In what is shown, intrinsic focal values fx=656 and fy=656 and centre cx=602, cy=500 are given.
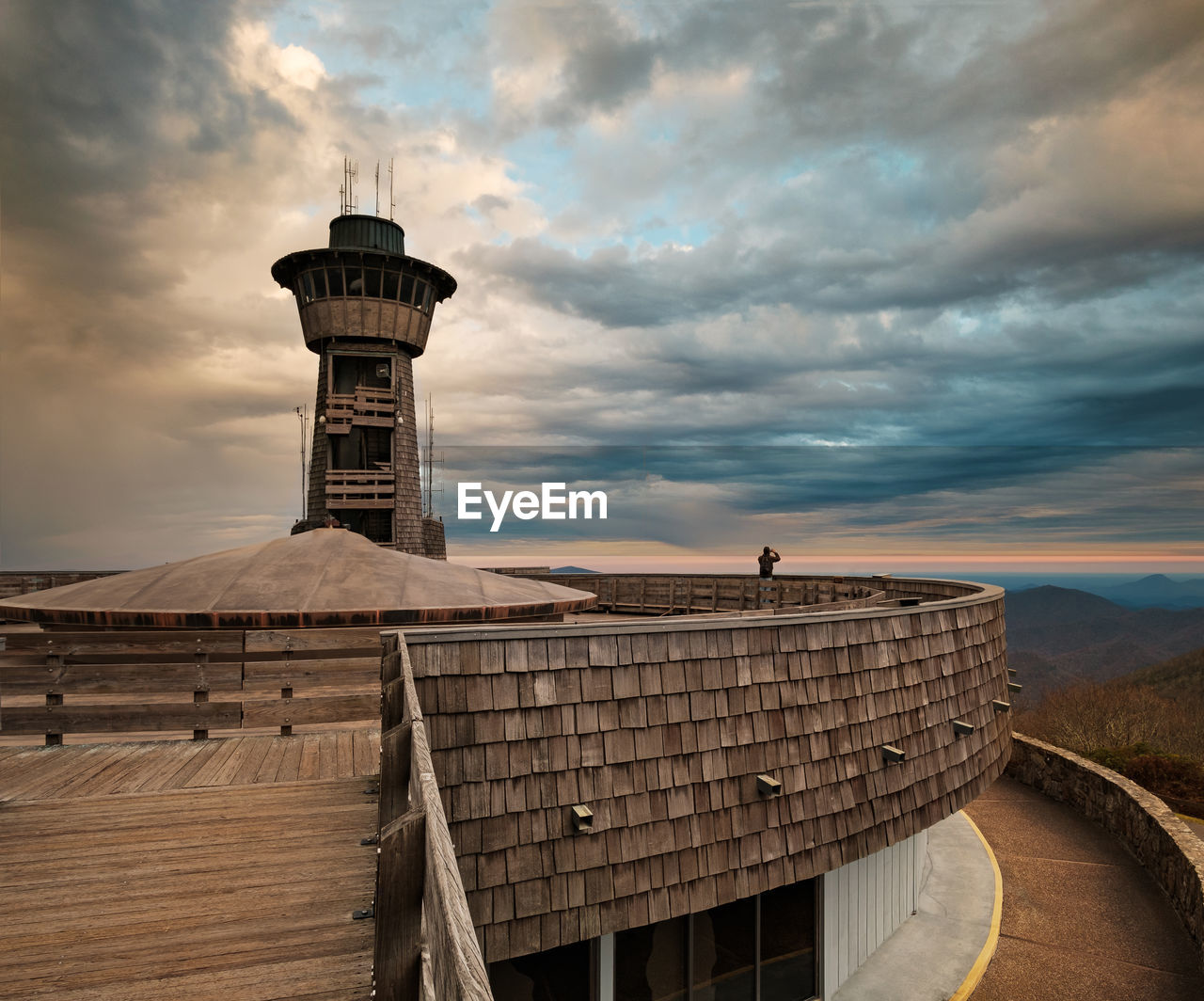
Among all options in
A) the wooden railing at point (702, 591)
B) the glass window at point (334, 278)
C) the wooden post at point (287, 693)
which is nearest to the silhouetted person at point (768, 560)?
the wooden railing at point (702, 591)

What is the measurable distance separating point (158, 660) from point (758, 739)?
6460 mm

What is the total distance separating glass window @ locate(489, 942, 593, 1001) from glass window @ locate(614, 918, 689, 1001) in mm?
437

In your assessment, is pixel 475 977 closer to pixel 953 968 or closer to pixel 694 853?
pixel 694 853

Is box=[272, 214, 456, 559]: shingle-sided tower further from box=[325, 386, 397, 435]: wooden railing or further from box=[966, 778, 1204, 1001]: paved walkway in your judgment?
box=[966, 778, 1204, 1001]: paved walkway

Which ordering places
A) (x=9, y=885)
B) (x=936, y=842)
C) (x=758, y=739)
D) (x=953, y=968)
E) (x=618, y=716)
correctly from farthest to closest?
(x=936, y=842) < (x=953, y=968) < (x=758, y=739) < (x=618, y=716) < (x=9, y=885)

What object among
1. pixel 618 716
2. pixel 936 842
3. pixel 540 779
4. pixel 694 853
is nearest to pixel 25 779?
pixel 540 779

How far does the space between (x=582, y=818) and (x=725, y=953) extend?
4.45 meters

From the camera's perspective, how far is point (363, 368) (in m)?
27.5

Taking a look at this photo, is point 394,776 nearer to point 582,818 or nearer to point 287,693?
point 582,818

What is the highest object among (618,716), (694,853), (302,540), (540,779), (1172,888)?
(302,540)

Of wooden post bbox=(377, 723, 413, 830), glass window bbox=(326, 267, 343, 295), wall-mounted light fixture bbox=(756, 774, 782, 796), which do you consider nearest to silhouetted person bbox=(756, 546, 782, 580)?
wall-mounted light fixture bbox=(756, 774, 782, 796)

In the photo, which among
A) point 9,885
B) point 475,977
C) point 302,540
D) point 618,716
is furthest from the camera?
point 302,540

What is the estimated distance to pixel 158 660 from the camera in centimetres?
707

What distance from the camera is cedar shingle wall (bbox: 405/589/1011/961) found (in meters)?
5.66
